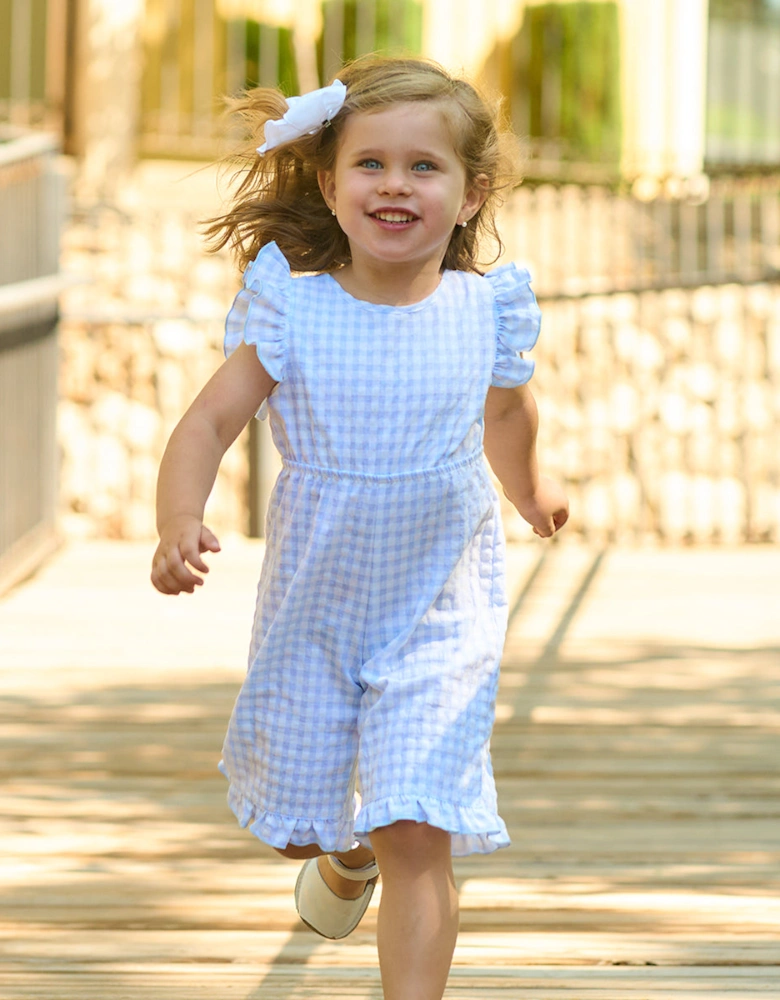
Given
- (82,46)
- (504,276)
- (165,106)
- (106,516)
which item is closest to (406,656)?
(504,276)

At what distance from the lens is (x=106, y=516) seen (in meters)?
9.37

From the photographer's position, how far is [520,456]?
2.47 metres

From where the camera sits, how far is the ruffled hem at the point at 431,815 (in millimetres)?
2129

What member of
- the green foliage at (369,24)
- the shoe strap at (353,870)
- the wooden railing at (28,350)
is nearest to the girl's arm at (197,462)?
the shoe strap at (353,870)

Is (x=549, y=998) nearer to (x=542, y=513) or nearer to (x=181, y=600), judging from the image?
(x=542, y=513)

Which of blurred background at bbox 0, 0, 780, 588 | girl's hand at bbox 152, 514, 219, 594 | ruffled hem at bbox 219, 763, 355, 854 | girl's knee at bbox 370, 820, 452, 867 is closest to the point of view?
girl's hand at bbox 152, 514, 219, 594

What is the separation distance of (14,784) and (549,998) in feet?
4.85

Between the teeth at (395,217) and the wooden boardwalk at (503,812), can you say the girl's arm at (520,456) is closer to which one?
the teeth at (395,217)

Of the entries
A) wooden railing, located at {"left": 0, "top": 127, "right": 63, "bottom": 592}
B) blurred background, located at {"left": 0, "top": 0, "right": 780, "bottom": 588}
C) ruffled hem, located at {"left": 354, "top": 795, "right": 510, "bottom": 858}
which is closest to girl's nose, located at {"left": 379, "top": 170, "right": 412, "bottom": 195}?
ruffled hem, located at {"left": 354, "top": 795, "right": 510, "bottom": 858}

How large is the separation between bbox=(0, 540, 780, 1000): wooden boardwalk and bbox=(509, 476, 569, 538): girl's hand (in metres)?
0.67

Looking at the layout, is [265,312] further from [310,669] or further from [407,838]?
[407,838]

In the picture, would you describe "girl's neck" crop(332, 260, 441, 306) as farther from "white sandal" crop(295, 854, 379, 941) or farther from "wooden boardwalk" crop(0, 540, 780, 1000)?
"wooden boardwalk" crop(0, 540, 780, 1000)

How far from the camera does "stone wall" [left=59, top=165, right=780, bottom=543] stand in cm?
934

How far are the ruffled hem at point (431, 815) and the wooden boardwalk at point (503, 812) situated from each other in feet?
1.30
